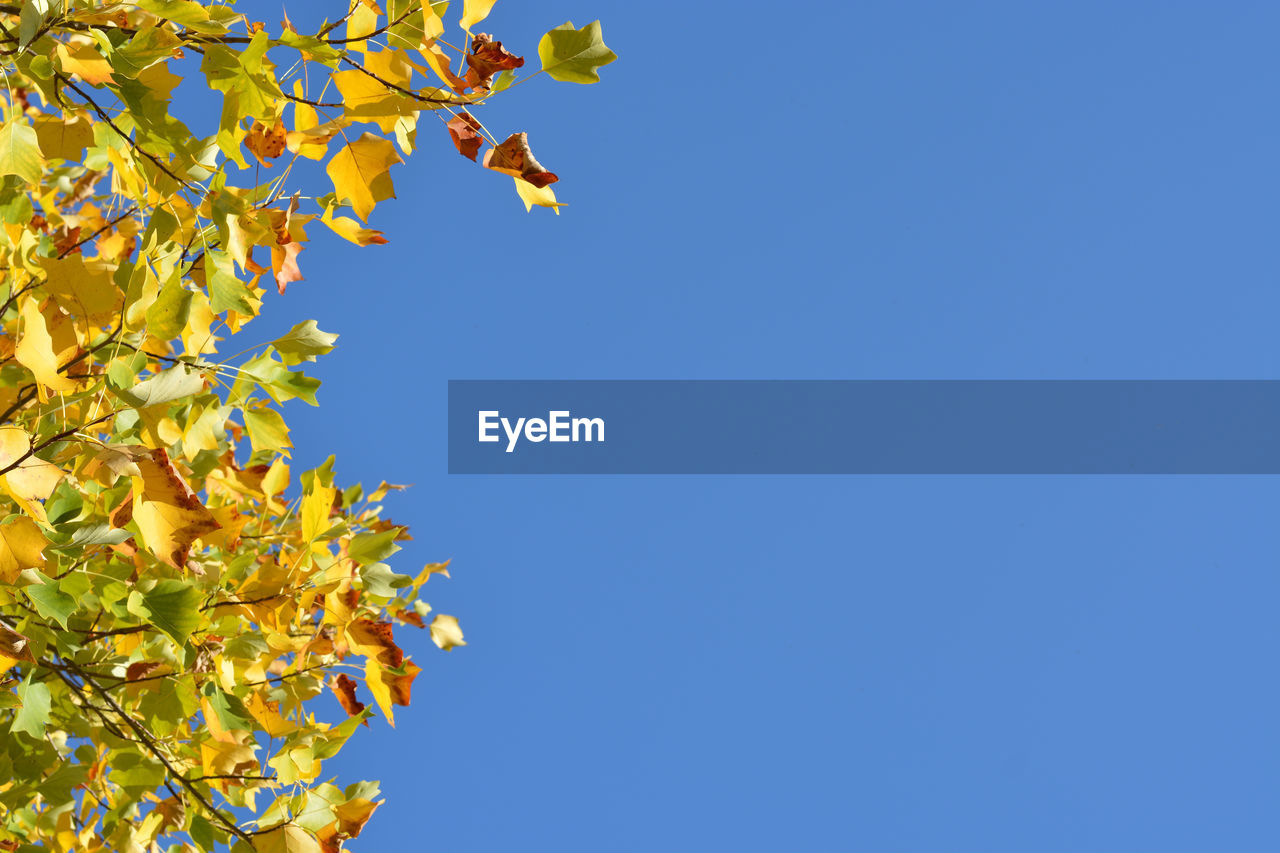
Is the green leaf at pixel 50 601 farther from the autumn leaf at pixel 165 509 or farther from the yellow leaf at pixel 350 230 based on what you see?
the yellow leaf at pixel 350 230

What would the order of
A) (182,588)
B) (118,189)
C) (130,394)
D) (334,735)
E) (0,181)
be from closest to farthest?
(130,394), (182,588), (0,181), (334,735), (118,189)

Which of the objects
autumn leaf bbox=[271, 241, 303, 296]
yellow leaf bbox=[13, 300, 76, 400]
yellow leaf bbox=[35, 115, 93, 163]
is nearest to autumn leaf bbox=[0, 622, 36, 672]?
yellow leaf bbox=[13, 300, 76, 400]

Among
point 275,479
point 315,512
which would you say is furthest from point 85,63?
point 275,479

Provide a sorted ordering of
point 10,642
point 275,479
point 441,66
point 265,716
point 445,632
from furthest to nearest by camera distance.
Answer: point 445,632
point 275,479
point 265,716
point 10,642
point 441,66

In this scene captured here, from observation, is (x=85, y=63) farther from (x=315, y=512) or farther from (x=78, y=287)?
(x=315, y=512)

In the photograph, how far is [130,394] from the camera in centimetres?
95

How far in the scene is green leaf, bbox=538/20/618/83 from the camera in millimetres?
978

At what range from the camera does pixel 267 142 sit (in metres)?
1.31

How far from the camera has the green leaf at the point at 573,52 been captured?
3.21ft

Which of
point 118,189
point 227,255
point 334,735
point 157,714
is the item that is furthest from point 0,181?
point 334,735

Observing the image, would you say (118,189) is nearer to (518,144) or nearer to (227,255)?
(227,255)

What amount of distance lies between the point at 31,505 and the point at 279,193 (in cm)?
60

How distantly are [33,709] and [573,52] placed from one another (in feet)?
3.59

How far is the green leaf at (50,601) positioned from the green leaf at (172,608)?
0.07 m
